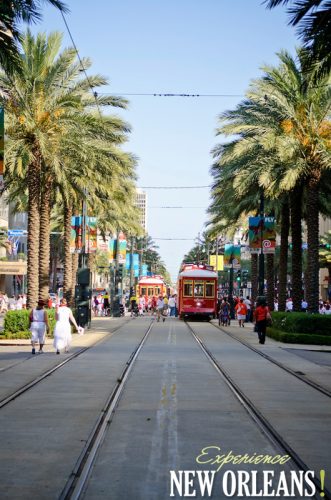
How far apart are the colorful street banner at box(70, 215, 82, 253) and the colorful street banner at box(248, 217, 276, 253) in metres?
8.36

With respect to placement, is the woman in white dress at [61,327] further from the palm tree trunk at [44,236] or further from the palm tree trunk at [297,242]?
the palm tree trunk at [297,242]

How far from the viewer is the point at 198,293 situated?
5431cm

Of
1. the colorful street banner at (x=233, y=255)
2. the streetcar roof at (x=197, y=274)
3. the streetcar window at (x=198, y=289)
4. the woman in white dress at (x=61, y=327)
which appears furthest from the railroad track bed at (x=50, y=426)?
the colorful street banner at (x=233, y=255)

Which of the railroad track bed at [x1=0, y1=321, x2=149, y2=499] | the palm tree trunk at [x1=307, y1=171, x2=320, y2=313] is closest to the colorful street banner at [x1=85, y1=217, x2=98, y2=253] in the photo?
the palm tree trunk at [x1=307, y1=171, x2=320, y2=313]

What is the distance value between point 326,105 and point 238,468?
25.6 meters

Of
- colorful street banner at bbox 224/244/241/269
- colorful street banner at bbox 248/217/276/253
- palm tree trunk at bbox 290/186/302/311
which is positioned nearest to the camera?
palm tree trunk at bbox 290/186/302/311

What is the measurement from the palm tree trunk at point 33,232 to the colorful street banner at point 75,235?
8.58 m

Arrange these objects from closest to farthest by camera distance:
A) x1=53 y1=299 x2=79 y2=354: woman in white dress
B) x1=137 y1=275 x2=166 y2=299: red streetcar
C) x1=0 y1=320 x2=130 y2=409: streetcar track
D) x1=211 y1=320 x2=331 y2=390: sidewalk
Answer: x1=0 y1=320 x2=130 y2=409: streetcar track → x1=211 y1=320 x2=331 y2=390: sidewalk → x1=53 y1=299 x2=79 y2=354: woman in white dress → x1=137 y1=275 x2=166 y2=299: red streetcar

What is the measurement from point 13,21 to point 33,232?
17.1 metres

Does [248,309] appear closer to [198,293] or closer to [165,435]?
[198,293]

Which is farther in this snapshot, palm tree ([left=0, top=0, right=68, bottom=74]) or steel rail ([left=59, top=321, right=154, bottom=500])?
palm tree ([left=0, top=0, right=68, bottom=74])

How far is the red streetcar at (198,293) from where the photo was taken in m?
54.2

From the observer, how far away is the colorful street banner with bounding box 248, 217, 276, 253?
3953cm

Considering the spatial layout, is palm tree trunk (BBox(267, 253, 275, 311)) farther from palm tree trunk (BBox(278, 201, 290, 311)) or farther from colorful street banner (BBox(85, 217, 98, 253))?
colorful street banner (BBox(85, 217, 98, 253))
